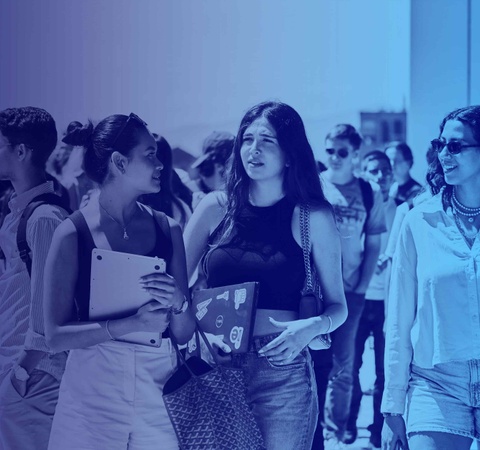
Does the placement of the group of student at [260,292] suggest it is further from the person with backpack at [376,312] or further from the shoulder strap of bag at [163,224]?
the person with backpack at [376,312]

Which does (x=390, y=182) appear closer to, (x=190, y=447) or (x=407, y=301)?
(x=407, y=301)

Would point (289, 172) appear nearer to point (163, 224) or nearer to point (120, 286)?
point (163, 224)

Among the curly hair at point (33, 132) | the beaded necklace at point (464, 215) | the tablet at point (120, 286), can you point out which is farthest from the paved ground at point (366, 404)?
the curly hair at point (33, 132)

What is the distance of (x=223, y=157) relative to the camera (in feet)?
10.1

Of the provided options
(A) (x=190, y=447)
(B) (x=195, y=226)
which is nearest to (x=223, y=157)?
(B) (x=195, y=226)

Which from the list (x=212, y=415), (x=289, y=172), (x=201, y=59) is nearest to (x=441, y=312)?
(x=289, y=172)

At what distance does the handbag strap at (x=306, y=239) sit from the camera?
241 centimetres

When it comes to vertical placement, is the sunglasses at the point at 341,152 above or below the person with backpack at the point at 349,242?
above

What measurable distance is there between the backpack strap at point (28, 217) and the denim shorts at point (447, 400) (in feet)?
5.05

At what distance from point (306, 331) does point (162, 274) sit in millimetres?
536

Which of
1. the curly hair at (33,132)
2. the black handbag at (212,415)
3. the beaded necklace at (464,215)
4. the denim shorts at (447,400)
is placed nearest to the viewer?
the denim shorts at (447,400)

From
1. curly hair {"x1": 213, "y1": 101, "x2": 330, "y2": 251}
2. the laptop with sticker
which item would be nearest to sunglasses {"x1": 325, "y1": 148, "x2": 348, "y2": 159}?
curly hair {"x1": 213, "y1": 101, "x2": 330, "y2": 251}

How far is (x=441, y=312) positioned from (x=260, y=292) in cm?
60

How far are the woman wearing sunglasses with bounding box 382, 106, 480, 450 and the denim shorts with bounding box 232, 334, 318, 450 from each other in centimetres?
27
